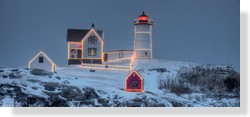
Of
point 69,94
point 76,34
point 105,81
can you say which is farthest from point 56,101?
point 76,34

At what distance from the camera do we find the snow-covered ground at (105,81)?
19.8ft

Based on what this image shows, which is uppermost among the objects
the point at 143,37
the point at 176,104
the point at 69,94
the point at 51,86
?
the point at 143,37

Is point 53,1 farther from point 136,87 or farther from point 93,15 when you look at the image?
point 136,87

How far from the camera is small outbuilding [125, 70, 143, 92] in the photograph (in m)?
6.24

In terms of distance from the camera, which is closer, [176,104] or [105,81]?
[176,104]

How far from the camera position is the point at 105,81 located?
632 centimetres

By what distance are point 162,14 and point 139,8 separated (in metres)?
0.40

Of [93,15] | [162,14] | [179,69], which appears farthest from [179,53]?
[93,15]

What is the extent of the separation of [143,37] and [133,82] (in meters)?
0.75

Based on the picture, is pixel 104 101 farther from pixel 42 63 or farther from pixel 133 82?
pixel 42 63

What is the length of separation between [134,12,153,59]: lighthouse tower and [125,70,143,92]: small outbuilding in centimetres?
31

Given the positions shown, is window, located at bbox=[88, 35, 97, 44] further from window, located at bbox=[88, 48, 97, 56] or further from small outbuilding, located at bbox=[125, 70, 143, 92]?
small outbuilding, located at bbox=[125, 70, 143, 92]

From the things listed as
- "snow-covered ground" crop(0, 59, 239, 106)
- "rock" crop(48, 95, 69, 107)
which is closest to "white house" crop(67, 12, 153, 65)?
"snow-covered ground" crop(0, 59, 239, 106)

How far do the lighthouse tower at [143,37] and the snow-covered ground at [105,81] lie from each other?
131 millimetres
